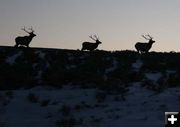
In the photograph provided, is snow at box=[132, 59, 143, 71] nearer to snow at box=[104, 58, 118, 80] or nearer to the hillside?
the hillside

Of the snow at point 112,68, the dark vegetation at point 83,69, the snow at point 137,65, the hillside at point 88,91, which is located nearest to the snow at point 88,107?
the hillside at point 88,91

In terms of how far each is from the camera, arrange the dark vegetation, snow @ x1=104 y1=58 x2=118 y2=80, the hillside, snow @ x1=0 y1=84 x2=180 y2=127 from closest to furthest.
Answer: snow @ x1=0 y1=84 x2=180 y2=127 → the hillside → the dark vegetation → snow @ x1=104 y1=58 x2=118 y2=80

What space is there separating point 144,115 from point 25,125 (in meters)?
3.97

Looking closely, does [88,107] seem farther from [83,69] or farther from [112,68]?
[112,68]

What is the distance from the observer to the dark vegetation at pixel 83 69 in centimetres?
2746

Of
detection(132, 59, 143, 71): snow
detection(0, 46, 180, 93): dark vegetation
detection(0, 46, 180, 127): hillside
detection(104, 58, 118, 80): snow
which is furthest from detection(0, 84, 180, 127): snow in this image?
detection(132, 59, 143, 71): snow

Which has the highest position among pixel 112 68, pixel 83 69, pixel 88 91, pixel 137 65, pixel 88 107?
pixel 137 65

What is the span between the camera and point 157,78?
29828mm

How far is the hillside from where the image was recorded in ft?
63.2

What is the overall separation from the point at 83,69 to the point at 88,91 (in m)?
9.45

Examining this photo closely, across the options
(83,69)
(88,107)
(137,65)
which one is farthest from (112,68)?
(88,107)

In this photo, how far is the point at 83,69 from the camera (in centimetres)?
3388

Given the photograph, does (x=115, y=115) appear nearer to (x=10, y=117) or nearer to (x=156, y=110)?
(x=156, y=110)

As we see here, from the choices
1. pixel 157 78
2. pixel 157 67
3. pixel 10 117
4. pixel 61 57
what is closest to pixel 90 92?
pixel 10 117
